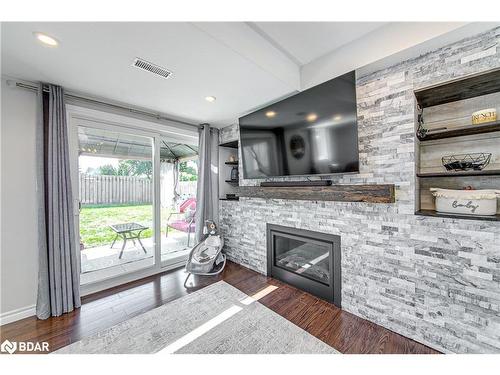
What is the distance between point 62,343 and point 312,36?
3.32 m

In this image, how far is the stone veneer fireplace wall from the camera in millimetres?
1350

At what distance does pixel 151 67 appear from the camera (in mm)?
1741

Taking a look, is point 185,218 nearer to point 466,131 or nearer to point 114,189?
point 114,189

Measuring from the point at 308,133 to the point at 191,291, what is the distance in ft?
7.52

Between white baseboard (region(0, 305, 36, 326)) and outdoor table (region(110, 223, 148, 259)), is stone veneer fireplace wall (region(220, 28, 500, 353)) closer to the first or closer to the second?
outdoor table (region(110, 223, 148, 259))

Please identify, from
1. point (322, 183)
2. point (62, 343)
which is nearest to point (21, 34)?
point (62, 343)

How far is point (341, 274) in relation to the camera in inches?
80.4

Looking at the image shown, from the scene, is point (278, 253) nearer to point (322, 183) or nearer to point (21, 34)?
point (322, 183)

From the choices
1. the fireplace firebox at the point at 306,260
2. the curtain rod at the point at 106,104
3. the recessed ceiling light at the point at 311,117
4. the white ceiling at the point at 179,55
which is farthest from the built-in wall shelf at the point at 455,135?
the curtain rod at the point at 106,104

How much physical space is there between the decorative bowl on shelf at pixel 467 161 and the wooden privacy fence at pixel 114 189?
11.0ft

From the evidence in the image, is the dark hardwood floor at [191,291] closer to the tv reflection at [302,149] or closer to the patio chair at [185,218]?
the patio chair at [185,218]

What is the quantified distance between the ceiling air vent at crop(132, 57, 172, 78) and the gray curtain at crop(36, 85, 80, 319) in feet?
3.43

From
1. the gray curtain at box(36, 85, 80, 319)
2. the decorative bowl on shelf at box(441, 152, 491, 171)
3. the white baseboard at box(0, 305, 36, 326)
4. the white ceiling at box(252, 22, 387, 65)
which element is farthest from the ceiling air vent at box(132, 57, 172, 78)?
the white baseboard at box(0, 305, 36, 326)

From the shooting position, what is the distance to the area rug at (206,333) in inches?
60.8
